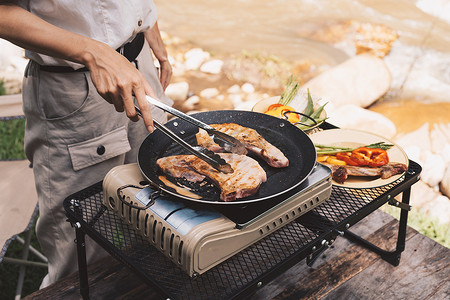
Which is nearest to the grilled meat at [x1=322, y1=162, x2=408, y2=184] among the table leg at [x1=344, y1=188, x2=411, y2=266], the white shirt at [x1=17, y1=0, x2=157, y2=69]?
the table leg at [x1=344, y1=188, x2=411, y2=266]

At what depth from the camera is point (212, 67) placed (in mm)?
7051

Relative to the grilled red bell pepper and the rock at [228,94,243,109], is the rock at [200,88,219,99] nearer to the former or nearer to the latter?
the rock at [228,94,243,109]

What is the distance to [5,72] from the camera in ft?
21.0

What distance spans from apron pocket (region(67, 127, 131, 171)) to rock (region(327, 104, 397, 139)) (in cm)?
314

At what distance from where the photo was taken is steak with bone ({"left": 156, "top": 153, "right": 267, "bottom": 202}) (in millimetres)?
1820

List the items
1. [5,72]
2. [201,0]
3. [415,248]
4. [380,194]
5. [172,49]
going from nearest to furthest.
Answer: [380,194] → [415,248] → [5,72] → [172,49] → [201,0]

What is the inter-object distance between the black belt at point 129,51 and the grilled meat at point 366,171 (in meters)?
1.29

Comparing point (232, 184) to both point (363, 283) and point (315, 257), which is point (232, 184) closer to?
point (315, 257)

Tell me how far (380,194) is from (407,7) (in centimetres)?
679

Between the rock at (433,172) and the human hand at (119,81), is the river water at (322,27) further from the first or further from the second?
the human hand at (119,81)

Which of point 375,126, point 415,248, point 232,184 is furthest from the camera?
point 375,126

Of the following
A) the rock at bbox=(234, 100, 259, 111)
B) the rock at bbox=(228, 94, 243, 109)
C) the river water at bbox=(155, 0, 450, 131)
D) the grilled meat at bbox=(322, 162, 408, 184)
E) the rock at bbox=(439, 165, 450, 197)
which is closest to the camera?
the grilled meat at bbox=(322, 162, 408, 184)

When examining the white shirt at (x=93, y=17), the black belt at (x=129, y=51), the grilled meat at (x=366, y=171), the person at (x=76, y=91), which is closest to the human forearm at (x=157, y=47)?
the person at (x=76, y=91)

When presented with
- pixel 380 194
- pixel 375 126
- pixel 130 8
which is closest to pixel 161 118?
pixel 130 8
